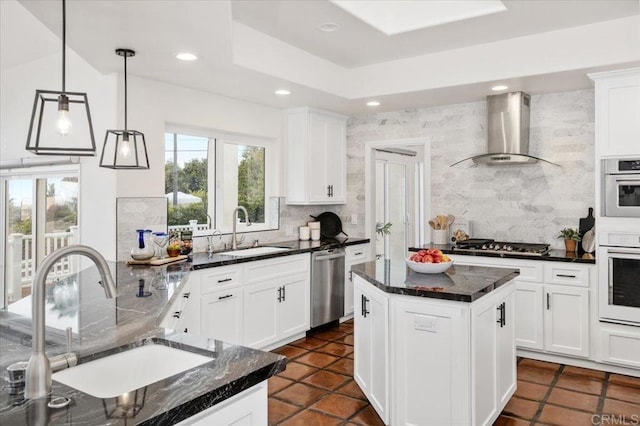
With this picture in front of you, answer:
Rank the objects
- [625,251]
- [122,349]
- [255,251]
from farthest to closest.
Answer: [255,251]
[625,251]
[122,349]

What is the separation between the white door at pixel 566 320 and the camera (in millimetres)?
3965

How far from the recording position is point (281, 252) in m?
4.36

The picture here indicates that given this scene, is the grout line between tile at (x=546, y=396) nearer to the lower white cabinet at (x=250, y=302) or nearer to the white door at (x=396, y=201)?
the lower white cabinet at (x=250, y=302)

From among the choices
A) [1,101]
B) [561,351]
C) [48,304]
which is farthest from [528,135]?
[1,101]

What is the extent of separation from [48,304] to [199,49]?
1.86m

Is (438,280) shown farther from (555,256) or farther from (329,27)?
(329,27)

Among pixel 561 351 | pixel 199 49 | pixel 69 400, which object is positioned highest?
pixel 199 49

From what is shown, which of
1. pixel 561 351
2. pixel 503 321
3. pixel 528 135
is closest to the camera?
pixel 503 321

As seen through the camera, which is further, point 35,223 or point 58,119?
point 35,223

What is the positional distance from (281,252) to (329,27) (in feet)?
6.48

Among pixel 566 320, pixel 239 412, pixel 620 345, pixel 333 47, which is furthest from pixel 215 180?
pixel 620 345

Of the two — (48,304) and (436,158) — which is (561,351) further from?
(48,304)

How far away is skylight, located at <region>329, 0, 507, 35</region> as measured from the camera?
355 cm

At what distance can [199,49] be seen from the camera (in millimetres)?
3219
